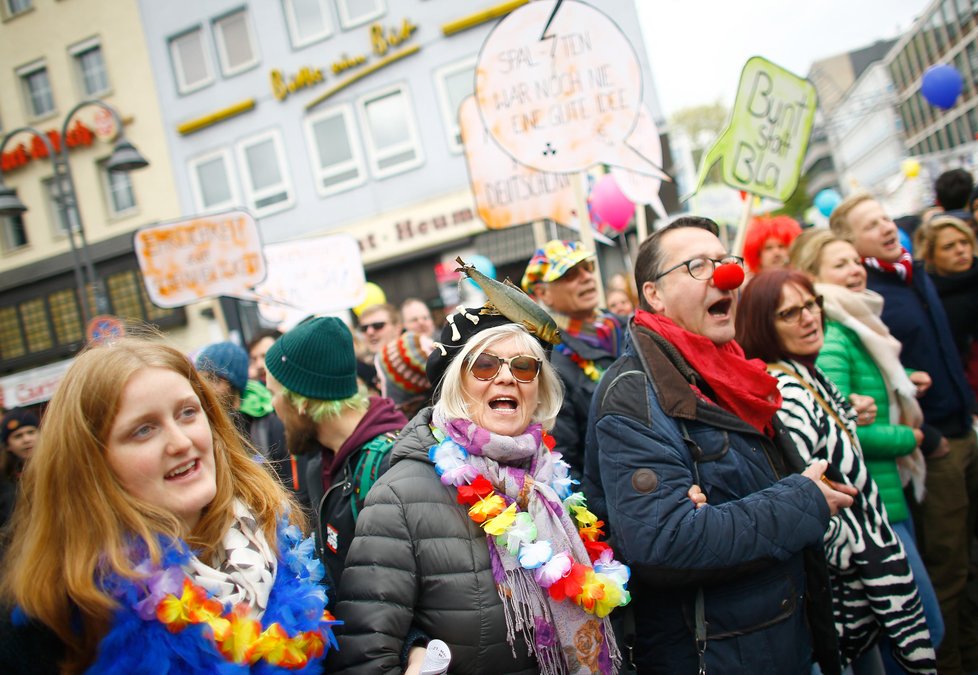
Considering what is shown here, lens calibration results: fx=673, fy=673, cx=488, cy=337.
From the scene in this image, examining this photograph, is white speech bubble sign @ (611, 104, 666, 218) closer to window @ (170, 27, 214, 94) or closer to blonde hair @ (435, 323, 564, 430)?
blonde hair @ (435, 323, 564, 430)

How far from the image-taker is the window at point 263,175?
1515 cm

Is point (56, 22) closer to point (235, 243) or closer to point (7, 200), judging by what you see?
point (7, 200)

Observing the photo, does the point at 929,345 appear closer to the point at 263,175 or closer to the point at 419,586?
the point at 419,586

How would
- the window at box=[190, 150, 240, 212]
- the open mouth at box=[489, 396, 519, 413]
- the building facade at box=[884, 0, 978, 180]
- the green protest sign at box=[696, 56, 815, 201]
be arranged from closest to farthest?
1. the open mouth at box=[489, 396, 519, 413]
2. the green protest sign at box=[696, 56, 815, 201]
3. the window at box=[190, 150, 240, 212]
4. the building facade at box=[884, 0, 978, 180]

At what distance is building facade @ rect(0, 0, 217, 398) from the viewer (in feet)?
53.9

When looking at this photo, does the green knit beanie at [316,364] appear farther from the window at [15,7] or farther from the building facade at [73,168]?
the window at [15,7]

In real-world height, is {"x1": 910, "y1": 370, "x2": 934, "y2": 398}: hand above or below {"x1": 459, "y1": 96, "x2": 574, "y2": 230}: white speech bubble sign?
below

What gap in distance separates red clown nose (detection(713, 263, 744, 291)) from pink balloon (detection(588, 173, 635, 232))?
4894mm

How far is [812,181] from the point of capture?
277 ft

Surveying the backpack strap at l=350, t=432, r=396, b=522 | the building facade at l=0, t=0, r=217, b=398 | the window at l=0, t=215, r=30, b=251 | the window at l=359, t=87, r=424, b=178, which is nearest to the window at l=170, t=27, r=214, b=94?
the building facade at l=0, t=0, r=217, b=398

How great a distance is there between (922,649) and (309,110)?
14877mm

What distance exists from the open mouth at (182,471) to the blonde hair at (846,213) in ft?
10.9

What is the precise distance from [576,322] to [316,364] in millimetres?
1429

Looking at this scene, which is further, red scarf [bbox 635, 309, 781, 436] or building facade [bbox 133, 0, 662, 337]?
building facade [bbox 133, 0, 662, 337]
